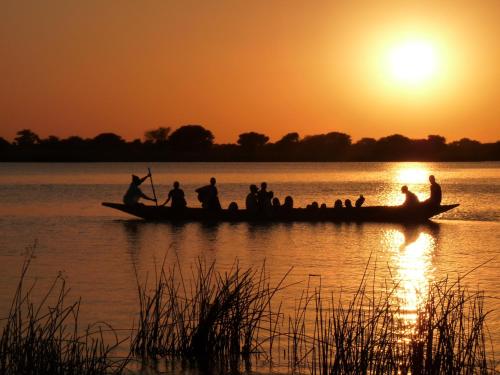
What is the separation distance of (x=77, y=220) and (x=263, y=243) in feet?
36.5

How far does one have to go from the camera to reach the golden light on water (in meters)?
12.1

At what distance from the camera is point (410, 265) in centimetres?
1828

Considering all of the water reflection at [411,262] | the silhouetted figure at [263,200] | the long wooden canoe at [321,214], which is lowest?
the water reflection at [411,262]

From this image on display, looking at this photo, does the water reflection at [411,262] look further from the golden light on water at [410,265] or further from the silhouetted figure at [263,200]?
the silhouetted figure at [263,200]

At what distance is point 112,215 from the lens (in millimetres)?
33719

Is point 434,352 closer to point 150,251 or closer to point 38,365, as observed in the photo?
point 38,365

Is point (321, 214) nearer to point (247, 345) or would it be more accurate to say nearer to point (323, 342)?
point (247, 345)

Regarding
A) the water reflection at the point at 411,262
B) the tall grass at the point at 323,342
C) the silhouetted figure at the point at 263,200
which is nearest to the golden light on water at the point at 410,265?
the water reflection at the point at 411,262

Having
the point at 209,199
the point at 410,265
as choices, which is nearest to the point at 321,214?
the point at 209,199

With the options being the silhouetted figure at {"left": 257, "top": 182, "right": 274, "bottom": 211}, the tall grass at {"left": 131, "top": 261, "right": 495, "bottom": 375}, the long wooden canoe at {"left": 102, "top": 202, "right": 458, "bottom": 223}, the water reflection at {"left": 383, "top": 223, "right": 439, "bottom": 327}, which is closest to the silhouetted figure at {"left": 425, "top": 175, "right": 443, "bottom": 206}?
the long wooden canoe at {"left": 102, "top": 202, "right": 458, "bottom": 223}

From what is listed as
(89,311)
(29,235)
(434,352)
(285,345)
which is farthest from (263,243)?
(434,352)

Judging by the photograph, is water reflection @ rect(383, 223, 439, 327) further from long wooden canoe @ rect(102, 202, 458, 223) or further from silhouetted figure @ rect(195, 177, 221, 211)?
silhouetted figure @ rect(195, 177, 221, 211)

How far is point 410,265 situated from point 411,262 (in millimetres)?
480

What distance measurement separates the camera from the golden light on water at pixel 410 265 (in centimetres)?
1206
